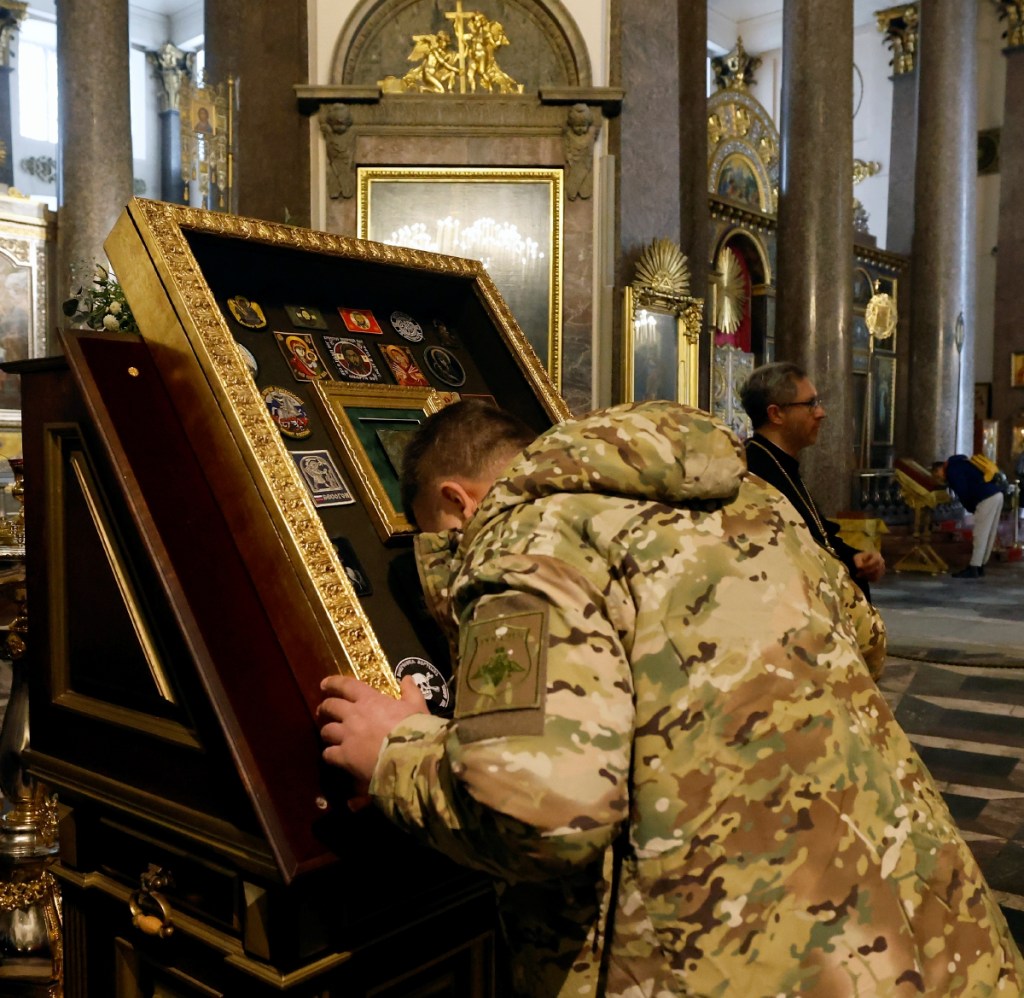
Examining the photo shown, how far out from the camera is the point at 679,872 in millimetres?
1027

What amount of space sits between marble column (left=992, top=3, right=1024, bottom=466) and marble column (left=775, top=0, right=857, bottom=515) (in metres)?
9.09

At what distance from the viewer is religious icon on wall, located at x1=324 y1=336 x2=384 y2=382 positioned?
1.98 m

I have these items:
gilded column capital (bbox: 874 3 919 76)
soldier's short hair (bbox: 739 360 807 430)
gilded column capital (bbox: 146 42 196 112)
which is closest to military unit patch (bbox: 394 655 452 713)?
soldier's short hair (bbox: 739 360 807 430)

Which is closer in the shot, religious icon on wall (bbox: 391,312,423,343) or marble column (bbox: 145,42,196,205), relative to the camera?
religious icon on wall (bbox: 391,312,423,343)

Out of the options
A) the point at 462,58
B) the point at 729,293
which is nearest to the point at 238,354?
the point at 462,58

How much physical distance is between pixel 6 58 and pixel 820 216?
48.0 ft

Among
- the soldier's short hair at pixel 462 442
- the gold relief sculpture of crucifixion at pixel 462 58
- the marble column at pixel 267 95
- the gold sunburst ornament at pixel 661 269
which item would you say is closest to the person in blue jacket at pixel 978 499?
the gold sunburst ornament at pixel 661 269

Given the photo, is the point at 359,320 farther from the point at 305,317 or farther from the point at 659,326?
the point at 659,326

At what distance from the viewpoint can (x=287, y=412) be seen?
181 centimetres

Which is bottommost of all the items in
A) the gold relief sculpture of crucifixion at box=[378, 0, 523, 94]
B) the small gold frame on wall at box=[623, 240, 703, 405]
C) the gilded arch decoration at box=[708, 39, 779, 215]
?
the small gold frame on wall at box=[623, 240, 703, 405]

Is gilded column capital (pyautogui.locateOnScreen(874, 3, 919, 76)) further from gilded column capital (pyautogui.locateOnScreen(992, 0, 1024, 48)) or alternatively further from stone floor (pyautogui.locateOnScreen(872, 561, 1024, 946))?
stone floor (pyautogui.locateOnScreen(872, 561, 1024, 946))

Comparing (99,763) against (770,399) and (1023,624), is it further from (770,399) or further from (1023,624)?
(1023,624)

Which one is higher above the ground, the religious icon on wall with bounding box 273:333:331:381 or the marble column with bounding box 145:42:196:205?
the marble column with bounding box 145:42:196:205

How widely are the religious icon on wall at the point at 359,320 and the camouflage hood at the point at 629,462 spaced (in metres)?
1.07
